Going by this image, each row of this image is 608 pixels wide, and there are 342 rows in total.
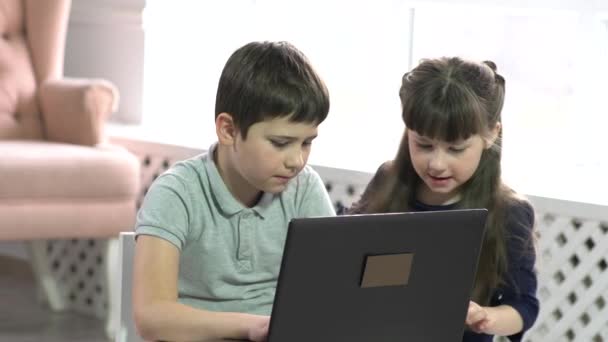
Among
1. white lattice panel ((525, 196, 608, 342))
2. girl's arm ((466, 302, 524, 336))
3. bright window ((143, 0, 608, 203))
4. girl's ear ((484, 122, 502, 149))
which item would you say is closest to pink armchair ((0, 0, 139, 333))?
bright window ((143, 0, 608, 203))

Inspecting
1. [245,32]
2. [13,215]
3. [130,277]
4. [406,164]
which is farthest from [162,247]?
[245,32]

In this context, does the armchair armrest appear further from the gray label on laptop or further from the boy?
the gray label on laptop

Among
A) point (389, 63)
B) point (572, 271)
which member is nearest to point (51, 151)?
point (389, 63)

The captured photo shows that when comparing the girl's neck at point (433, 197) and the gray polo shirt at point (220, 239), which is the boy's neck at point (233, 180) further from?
the girl's neck at point (433, 197)

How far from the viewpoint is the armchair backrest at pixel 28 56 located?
129 inches

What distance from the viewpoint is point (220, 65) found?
3633 mm

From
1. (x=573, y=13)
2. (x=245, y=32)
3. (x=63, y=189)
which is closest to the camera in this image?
(x=573, y=13)

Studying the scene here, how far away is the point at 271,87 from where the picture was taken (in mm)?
1542

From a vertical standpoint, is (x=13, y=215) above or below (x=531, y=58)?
below

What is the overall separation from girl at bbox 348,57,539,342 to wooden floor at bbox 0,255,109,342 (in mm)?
1632

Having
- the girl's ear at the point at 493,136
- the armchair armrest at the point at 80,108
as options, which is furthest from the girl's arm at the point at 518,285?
the armchair armrest at the point at 80,108

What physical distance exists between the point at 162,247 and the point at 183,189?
0.37 ft

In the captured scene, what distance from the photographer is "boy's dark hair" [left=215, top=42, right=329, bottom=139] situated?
60.4 inches

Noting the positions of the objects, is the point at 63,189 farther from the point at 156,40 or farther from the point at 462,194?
the point at 462,194
